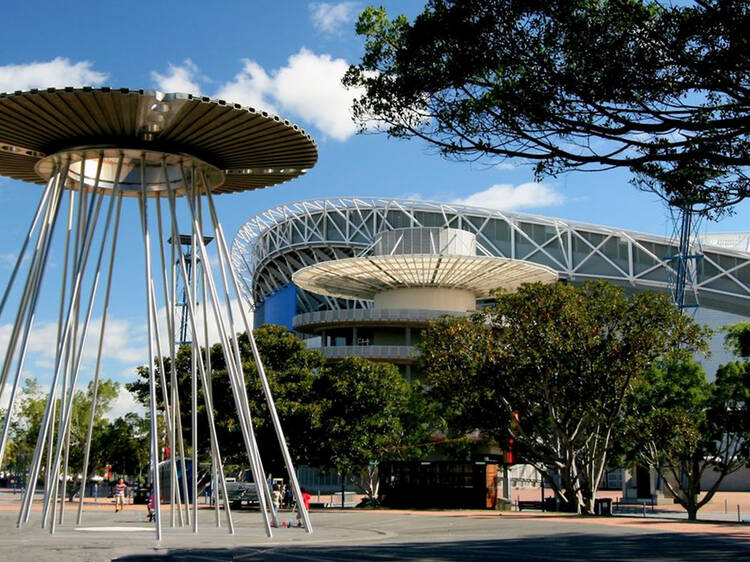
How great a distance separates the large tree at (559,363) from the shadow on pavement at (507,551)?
13.5m

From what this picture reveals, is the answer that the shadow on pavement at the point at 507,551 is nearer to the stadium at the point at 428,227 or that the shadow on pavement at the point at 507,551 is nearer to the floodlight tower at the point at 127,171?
the floodlight tower at the point at 127,171

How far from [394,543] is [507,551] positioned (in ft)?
10.7

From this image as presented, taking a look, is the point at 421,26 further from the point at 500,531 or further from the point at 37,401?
the point at 37,401

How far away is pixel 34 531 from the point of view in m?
21.6

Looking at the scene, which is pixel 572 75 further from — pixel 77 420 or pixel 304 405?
pixel 77 420

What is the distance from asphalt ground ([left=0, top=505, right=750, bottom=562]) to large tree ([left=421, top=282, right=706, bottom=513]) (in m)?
8.33

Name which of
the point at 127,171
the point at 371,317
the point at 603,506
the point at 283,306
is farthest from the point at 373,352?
the point at 127,171

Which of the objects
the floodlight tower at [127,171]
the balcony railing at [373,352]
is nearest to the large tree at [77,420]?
the balcony railing at [373,352]

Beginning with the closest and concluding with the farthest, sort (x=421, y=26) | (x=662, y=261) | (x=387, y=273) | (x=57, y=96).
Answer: (x=421, y=26) → (x=57, y=96) → (x=387, y=273) → (x=662, y=261)

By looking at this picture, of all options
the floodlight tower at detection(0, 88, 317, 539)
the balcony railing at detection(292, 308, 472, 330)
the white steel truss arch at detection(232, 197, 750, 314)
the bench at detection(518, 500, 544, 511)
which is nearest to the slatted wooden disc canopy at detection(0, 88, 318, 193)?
the floodlight tower at detection(0, 88, 317, 539)

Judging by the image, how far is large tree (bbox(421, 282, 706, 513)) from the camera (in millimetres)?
35156

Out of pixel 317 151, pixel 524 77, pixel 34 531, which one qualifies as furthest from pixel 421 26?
pixel 34 531

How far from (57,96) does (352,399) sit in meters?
28.7

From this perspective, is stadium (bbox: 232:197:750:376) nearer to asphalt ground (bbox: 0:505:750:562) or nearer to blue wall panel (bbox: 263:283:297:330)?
blue wall panel (bbox: 263:283:297:330)
